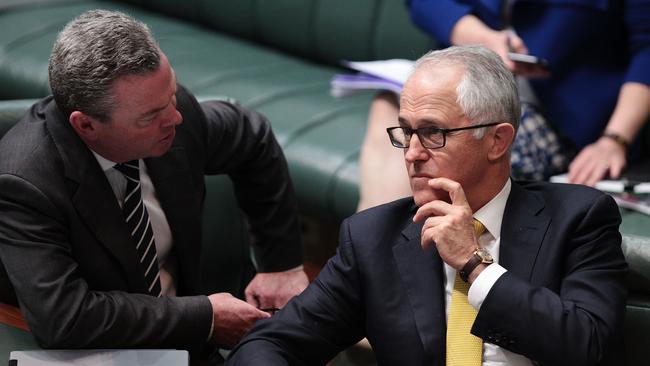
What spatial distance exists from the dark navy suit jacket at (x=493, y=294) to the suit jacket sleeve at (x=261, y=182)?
1.91 feet

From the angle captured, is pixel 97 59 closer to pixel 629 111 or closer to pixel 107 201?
pixel 107 201

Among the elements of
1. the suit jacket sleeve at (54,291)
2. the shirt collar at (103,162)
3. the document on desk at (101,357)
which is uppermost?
the shirt collar at (103,162)

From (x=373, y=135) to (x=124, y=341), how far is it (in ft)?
4.16

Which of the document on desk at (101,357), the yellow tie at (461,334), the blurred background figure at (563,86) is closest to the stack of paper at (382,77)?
the blurred background figure at (563,86)

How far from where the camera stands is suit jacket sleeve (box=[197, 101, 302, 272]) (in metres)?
2.75

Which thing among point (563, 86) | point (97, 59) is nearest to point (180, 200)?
point (97, 59)

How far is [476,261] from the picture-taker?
2.03 metres

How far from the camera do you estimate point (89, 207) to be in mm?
2307

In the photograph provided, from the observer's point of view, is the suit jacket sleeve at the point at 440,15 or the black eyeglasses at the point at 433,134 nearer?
the black eyeglasses at the point at 433,134

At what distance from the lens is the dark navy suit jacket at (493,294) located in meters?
2.00

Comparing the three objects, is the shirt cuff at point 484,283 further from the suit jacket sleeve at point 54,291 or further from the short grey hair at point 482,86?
the suit jacket sleeve at point 54,291

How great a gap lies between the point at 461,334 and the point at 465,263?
170 millimetres

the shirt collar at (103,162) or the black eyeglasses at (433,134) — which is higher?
the black eyeglasses at (433,134)

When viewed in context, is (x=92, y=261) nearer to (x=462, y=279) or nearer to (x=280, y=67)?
(x=462, y=279)
